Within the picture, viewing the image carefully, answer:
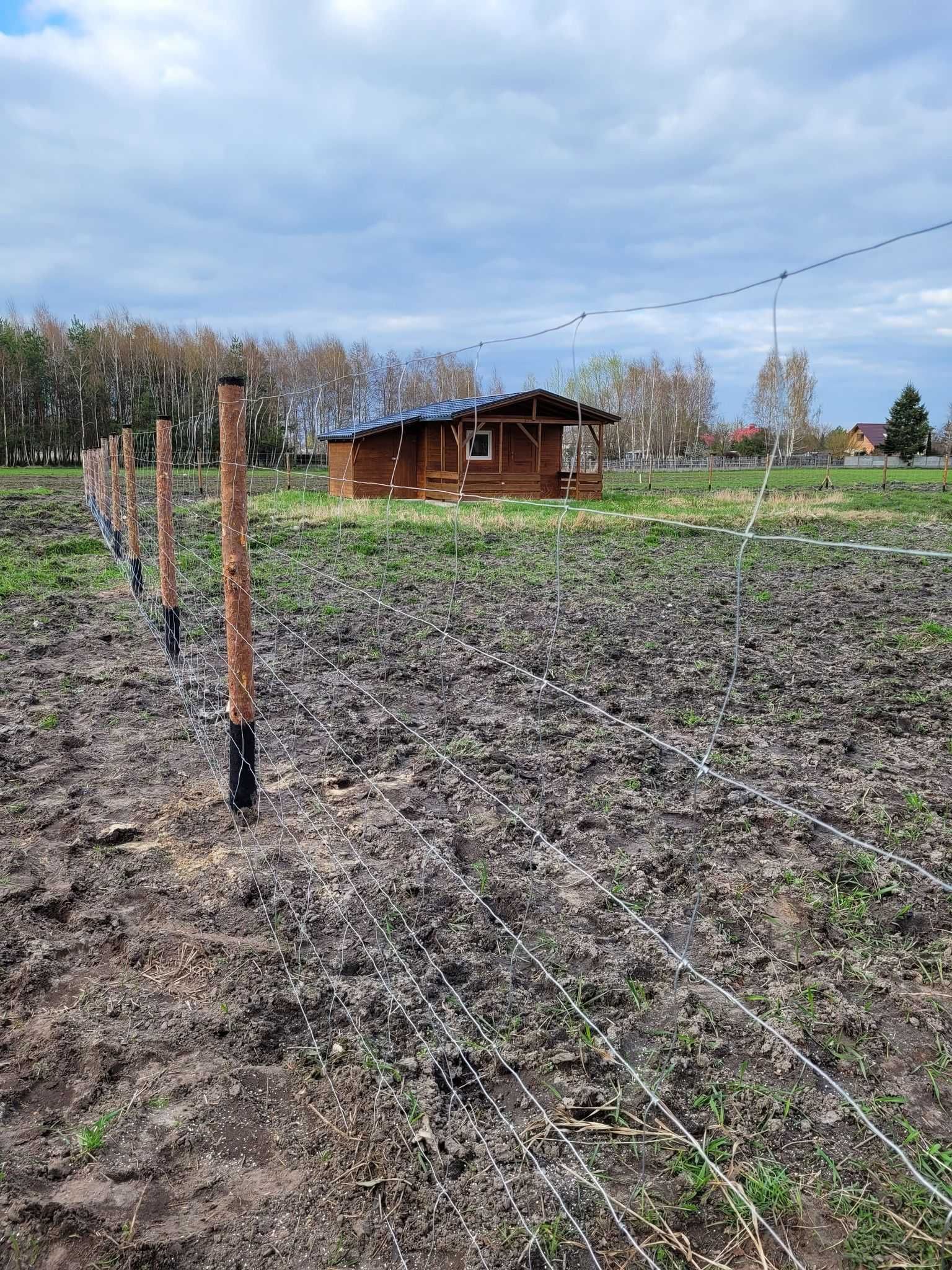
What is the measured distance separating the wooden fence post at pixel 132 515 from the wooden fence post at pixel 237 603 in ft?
15.6

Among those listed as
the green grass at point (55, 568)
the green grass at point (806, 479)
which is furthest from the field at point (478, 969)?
the green grass at point (806, 479)

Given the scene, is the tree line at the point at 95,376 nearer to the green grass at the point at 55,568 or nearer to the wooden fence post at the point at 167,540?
the green grass at the point at 55,568

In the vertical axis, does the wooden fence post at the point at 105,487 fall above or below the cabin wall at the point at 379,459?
below

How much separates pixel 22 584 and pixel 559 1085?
8689mm

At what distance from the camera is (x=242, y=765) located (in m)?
3.78

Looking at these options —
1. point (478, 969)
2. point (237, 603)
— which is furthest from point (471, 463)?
point (478, 969)

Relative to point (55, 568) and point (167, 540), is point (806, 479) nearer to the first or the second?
Answer: point (55, 568)

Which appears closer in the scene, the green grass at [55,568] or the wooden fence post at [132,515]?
the wooden fence post at [132,515]

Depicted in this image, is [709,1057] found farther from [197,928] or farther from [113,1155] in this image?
[197,928]

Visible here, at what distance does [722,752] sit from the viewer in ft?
14.4

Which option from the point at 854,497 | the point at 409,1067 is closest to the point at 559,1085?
the point at 409,1067

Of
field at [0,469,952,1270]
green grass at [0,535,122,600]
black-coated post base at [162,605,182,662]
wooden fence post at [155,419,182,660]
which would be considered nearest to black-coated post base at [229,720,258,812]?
field at [0,469,952,1270]

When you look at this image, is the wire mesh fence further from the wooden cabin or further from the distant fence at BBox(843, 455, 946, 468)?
the distant fence at BBox(843, 455, 946, 468)

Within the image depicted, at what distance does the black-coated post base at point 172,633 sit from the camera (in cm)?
605
